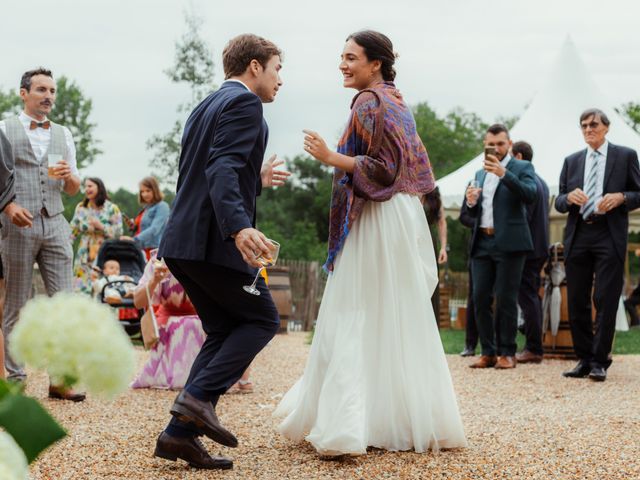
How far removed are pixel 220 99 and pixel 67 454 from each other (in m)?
1.78

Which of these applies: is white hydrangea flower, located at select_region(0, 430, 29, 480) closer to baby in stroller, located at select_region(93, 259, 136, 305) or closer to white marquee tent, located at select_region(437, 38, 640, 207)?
baby in stroller, located at select_region(93, 259, 136, 305)

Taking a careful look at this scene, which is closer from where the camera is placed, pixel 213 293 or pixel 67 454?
pixel 213 293

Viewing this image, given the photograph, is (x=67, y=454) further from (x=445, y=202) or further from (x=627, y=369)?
(x=445, y=202)

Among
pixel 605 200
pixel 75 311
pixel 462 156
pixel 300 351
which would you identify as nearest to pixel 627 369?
pixel 605 200

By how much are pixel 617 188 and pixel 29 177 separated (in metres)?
4.64

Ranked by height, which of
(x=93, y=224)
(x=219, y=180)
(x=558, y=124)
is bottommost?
(x=93, y=224)

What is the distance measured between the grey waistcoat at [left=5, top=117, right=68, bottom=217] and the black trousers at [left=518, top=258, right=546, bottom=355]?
495cm

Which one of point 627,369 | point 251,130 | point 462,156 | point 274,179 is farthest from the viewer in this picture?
point 462,156

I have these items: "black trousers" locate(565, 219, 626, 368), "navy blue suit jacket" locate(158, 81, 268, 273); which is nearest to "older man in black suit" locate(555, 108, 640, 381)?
"black trousers" locate(565, 219, 626, 368)

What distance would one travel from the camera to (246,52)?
3.81 meters

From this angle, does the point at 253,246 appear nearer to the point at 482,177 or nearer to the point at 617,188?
the point at 617,188

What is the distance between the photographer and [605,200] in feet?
22.8

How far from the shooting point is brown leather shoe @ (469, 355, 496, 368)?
26.9ft

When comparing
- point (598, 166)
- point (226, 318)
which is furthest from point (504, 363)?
point (226, 318)
